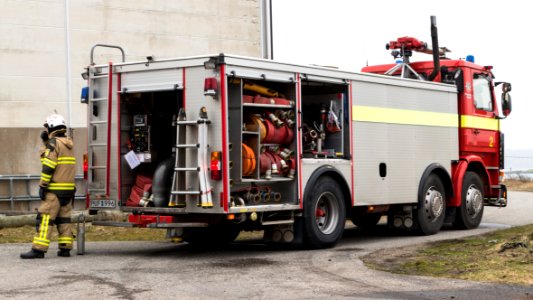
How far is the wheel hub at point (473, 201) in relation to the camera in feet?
52.7

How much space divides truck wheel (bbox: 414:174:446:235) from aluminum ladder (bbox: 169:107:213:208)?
4.91 metres

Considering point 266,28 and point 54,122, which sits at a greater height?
point 266,28

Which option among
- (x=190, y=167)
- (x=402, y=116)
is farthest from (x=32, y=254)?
(x=402, y=116)

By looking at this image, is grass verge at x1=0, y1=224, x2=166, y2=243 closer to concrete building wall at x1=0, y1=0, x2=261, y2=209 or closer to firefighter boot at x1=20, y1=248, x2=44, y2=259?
concrete building wall at x1=0, y1=0, x2=261, y2=209

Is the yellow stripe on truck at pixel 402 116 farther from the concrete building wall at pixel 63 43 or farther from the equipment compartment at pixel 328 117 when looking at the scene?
the concrete building wall at pixel 63 43

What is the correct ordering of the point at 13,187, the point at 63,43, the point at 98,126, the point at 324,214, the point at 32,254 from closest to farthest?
the point at 32,254 → the point at 98,126 → the point at 324,214 → the point at 13,187 → the point at 63,43

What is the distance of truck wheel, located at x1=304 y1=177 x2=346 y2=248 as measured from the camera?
12188 millimetres

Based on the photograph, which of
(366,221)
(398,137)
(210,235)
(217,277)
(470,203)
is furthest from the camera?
(366,221)

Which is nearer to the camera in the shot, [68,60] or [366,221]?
[366,221]

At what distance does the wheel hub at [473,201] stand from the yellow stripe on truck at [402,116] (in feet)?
4.23

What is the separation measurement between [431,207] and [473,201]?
155 cm

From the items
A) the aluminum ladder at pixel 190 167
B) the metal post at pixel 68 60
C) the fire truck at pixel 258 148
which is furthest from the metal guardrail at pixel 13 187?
the aluminum ladder at pixel 190 167

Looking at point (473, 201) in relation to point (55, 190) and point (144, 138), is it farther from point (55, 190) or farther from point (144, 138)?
point (55, 190)

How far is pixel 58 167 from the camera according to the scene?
11.6 metres
